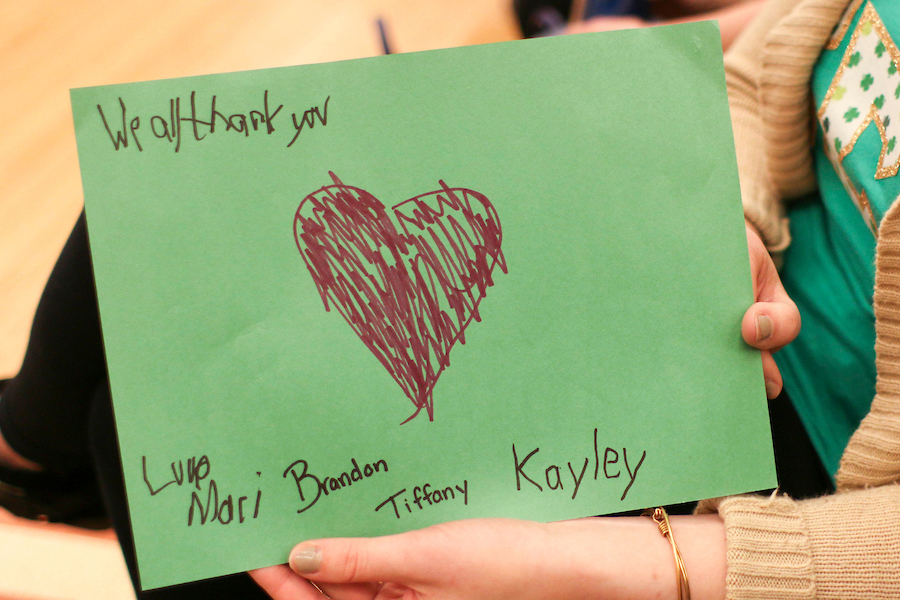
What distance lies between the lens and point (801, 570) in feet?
1.20

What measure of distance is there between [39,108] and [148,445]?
0.81 metres

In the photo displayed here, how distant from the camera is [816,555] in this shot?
37 cm

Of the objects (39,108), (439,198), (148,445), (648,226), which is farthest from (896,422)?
(39,108)

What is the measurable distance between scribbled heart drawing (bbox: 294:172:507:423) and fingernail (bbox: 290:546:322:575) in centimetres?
11

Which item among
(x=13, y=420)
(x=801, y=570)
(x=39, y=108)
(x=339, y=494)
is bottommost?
(x=801, y=570)

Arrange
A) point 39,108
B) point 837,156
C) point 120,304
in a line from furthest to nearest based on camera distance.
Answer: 1. point 39,108
2. point 837,156
3. point 120,304

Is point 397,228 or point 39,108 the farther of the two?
point 39,108

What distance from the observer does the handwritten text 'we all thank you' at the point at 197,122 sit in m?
0.36

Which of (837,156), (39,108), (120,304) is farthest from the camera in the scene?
(39,108)

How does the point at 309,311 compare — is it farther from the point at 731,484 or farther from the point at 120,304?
the point at 731,484

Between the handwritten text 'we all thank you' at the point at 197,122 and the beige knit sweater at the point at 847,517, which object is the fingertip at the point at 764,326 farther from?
the handwritten text 'we all thank you' at the point at 197,122

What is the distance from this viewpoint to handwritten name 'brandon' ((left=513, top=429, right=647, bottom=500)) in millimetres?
387

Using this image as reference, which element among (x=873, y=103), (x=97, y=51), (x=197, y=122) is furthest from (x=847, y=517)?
(x=97, y=51)

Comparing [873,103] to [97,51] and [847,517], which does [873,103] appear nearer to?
[847,517]
